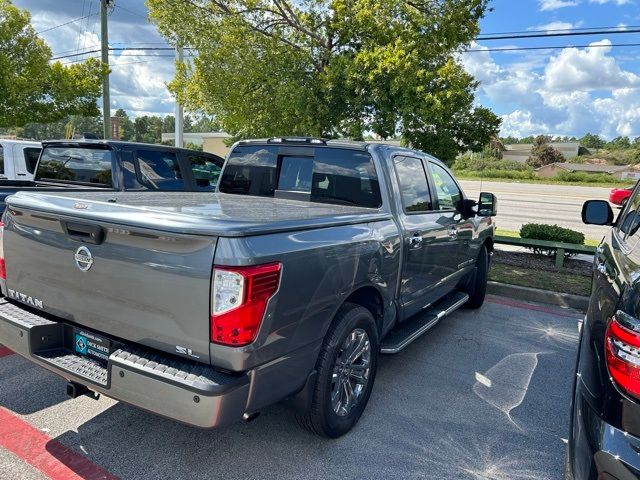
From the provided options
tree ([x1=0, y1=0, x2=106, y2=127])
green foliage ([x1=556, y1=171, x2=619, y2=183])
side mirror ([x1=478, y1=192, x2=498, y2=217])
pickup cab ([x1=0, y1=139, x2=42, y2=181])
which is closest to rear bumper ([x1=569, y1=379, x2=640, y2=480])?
side mirror ([x1=478, y1=192, x2=498, y2=217])

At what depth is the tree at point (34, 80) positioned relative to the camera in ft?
42.0

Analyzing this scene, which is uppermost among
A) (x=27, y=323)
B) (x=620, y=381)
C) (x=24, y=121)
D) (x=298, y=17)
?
(x=298, y=17)

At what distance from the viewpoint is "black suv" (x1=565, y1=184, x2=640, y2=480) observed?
1.62 meters

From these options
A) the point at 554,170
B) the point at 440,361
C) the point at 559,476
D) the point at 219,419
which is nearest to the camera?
the point at 219,419

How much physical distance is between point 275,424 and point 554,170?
76.9 m

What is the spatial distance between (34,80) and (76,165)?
9096 mm

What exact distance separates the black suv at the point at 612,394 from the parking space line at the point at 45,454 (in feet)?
7.63

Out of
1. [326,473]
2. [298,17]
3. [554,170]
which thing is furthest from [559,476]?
[554,170]

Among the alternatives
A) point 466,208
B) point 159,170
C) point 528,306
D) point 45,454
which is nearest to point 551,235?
point 528,306

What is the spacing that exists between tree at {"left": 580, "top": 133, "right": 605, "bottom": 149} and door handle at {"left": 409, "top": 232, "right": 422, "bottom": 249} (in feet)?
505

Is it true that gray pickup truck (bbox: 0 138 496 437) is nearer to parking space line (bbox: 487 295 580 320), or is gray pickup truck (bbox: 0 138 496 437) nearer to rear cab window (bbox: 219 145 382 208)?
rear cab window (bbox: 219 145 382 208)

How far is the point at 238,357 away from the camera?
221cm

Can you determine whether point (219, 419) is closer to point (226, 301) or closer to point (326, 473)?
point (226, 301)

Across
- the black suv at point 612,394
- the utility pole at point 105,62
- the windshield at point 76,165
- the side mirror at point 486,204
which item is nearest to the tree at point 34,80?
the utility pole at point 105,62
